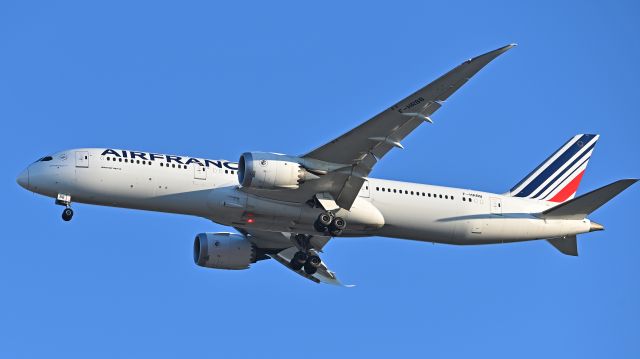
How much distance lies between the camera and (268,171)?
143 ft

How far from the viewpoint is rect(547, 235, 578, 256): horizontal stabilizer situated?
5044 cm

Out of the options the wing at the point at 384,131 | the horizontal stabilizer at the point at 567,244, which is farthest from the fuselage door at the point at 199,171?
the horizontal stabilizer at the point at 567,244

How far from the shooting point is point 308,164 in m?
44.4

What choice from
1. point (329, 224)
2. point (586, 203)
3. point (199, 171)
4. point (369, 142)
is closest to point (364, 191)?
point (329, 224)

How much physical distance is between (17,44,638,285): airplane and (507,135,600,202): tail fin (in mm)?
1060

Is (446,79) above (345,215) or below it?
above

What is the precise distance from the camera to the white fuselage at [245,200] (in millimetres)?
44500

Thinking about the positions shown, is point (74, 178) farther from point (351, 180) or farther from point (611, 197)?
point (611, 197)

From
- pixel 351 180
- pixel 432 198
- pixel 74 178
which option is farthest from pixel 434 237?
pixel 74 178

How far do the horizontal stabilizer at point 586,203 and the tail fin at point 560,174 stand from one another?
7.32 feet

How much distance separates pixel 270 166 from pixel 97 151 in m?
7.21

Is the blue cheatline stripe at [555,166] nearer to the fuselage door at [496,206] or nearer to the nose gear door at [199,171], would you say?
the fuselage door at [496,206]

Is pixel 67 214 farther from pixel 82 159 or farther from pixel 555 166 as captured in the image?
pixel 555 166

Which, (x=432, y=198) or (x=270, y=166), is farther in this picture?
(x=432, y=198)
